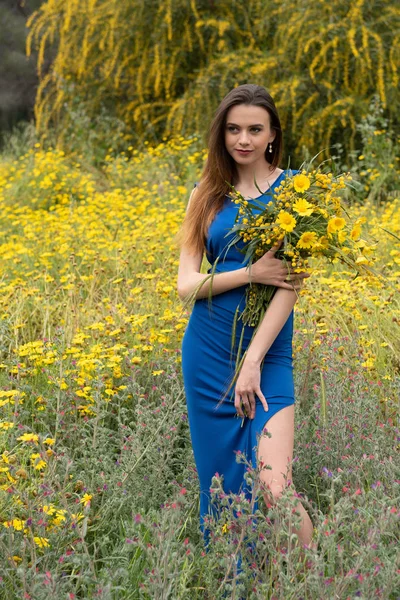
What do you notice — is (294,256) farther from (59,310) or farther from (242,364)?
(59,310)

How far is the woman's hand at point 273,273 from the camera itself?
2.47 m

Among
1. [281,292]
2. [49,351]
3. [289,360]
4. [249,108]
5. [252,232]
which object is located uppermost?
[249,108]

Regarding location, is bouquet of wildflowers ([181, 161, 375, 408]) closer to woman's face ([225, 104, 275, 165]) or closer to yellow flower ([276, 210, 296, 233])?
yellow flower ([276, 210, 296, 233])

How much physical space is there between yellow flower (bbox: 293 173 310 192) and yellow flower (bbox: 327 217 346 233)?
122mm

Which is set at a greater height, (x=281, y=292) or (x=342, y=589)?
(x=281, y=292)

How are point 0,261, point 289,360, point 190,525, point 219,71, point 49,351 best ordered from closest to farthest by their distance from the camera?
point 289,360, point 190,525, point 49,351, point 0,261, point 219,71

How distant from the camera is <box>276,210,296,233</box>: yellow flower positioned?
93.9 inches

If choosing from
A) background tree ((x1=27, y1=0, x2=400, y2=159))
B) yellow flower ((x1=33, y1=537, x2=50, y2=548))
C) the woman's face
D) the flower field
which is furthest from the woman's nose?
background tree ((x1=27, y1=0, x2=400, y2=159))

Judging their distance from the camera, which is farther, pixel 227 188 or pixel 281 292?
pixel 227 188

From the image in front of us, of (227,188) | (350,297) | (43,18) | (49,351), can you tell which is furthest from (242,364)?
(43,18)

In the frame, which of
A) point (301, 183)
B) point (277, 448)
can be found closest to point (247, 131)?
point (301, 183)

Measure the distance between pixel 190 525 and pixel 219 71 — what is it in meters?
7.32

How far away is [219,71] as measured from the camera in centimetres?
938

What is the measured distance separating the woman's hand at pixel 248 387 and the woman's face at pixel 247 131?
0.67m
